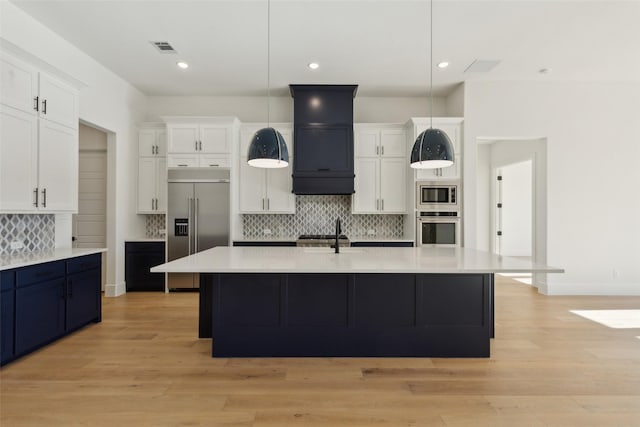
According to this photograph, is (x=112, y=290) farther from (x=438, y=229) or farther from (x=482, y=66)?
(x=482, y=66)

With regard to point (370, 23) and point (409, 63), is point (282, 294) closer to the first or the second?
point (370, 23)

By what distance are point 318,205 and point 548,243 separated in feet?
11.3

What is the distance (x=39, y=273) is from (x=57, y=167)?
1.09 m

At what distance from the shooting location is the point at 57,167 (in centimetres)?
360

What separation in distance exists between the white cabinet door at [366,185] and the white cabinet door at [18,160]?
3.91 m

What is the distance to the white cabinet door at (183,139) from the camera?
18.1 feet

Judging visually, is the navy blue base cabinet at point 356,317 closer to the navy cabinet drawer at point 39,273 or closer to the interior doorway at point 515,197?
the navy cabinet drawer at point 39,273

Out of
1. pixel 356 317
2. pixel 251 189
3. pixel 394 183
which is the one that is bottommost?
pixel 356 317

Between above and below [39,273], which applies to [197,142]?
above

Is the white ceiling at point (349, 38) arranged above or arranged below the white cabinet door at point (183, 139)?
above

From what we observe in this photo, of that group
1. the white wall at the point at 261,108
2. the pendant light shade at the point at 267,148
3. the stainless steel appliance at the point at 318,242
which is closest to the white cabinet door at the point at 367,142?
the white wall at the point at 261,108

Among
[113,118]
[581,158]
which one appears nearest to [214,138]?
[113,118]

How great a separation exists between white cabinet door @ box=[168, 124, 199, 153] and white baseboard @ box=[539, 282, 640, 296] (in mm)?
5589

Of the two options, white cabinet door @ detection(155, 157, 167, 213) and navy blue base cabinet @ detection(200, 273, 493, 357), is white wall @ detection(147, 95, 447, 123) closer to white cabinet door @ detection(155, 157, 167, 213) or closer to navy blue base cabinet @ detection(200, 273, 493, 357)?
white cabinet door @ detection(155, 157, 167, 213)
